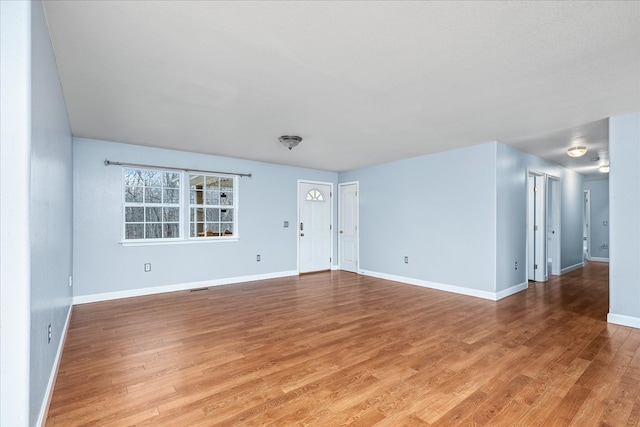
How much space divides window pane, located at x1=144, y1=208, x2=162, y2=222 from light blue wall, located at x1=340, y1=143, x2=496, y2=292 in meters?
4.04

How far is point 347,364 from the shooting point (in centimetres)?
260

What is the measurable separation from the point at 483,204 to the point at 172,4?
4.65 meters

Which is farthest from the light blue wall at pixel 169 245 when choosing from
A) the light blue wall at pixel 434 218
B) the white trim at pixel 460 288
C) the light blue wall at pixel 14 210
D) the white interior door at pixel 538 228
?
the white interior door at pixel 538 228

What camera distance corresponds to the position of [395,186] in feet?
20.2

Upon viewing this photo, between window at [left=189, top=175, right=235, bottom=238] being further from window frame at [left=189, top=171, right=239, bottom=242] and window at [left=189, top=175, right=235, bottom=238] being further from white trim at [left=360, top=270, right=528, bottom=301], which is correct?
white trim at [left=360, top=270, right=528, bottom=301]

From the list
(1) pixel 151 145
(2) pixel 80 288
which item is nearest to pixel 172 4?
(1) pixel 151 145

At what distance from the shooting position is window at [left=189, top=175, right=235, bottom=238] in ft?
17.9

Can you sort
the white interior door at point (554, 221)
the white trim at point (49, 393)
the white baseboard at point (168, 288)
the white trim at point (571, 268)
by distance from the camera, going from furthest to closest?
the white trim at point (571, 268) → the white interior door at point (554, 221) → the white baseboard at point (168, 288) → the white trim at point (49, 393)

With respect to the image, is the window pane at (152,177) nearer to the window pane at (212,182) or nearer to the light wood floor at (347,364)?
the window pane at (212,182)

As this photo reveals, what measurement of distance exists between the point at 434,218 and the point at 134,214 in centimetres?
502

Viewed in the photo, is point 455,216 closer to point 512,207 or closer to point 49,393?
point 512,207

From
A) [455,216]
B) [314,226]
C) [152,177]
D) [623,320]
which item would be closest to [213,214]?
[152,177]

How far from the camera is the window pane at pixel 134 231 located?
4855 millimetres

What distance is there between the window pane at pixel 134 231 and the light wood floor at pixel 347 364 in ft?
3.48
